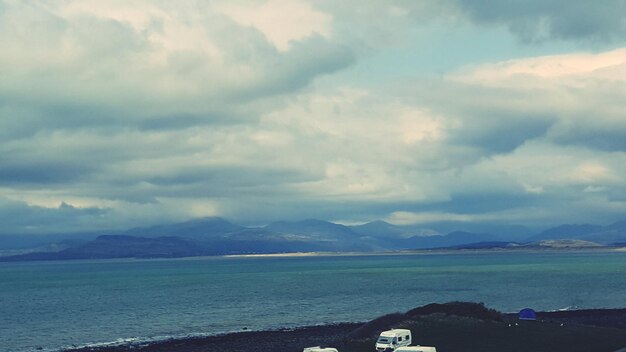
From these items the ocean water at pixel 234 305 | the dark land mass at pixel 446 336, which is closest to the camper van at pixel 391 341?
the dark land mass at pixel 446 336

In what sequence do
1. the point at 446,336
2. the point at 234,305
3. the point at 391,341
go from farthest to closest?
the point at 234,305 < the point at 446,336 < the point at 391,341

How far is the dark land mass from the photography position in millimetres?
A: 63406

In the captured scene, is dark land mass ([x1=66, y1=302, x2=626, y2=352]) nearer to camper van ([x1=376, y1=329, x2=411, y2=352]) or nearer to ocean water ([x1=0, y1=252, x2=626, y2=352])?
camper van ([x1=376, y1=329, x2=411, y2=352])

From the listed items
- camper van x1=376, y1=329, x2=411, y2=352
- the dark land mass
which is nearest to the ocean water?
the dark land mass

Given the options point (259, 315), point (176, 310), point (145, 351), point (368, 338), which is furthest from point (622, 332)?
point (176, 310)

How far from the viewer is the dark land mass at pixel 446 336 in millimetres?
63406

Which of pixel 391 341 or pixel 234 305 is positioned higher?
pixel 391 341

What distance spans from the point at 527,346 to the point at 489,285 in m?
111

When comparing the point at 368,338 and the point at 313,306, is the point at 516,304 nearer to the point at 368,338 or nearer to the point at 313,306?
the point at 313,306

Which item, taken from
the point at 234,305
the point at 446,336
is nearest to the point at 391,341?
the point at 446,336

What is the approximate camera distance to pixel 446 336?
68.4m

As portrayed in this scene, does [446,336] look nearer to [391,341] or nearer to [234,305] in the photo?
[391,341]

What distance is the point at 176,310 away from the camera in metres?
127

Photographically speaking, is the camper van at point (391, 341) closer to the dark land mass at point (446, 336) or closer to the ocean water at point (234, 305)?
the dark land mass at point (446, 336)
